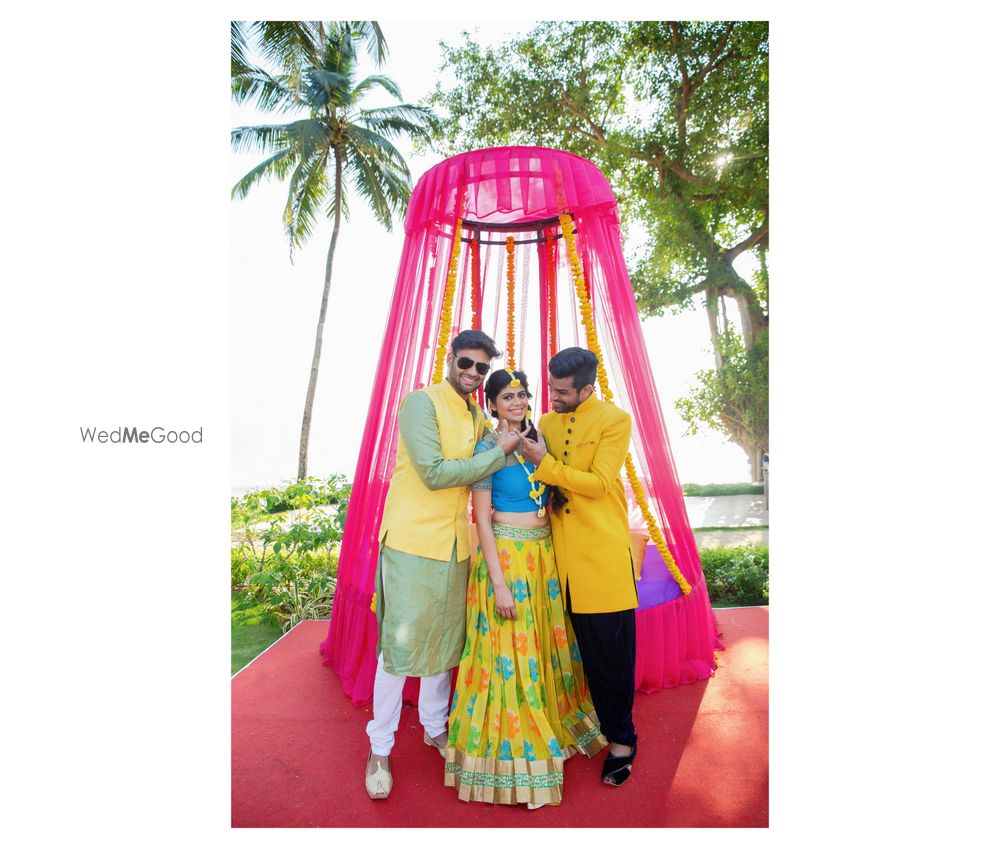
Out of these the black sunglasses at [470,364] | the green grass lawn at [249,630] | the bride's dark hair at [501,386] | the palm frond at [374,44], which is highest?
the palm frond at [374,44]

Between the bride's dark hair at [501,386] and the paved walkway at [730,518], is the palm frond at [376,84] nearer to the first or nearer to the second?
the paved walkway at [730,518]

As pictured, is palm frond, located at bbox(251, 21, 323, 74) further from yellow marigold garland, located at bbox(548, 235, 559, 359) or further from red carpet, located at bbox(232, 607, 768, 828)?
red carpet, located at bbox(232, 607, 768, 828)

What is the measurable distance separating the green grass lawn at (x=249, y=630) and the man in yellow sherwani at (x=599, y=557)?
7.16 ft

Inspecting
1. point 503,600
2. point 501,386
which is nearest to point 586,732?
point 503,600

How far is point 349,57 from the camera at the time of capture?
8266 mm

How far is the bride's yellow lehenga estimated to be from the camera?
196 centimetres

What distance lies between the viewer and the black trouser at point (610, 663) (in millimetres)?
2053

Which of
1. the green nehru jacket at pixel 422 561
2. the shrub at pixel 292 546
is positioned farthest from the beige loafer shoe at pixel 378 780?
the shrub at pixel 292 546

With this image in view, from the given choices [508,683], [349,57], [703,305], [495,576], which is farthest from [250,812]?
[349,57]

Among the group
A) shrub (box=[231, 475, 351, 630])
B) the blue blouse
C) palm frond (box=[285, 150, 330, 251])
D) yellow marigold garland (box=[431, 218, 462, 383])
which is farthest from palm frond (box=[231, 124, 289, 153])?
the blue blouse

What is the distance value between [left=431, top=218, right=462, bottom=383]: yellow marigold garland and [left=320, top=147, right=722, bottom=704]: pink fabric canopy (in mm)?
38

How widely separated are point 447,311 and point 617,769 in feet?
6.99

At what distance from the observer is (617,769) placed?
205cm

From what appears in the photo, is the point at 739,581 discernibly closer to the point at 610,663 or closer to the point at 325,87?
the point at 610,663
